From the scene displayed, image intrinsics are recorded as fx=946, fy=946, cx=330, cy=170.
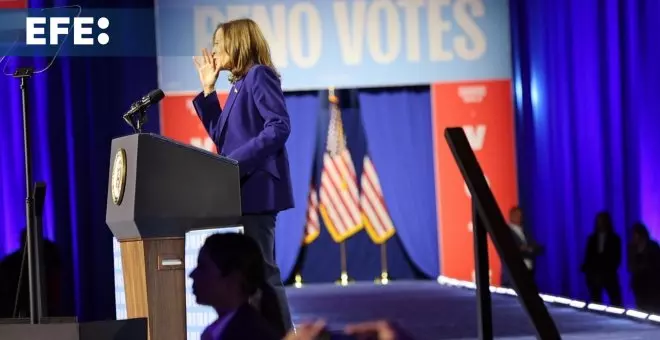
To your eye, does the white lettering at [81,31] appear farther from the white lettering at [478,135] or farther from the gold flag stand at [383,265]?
the gold flag stand at [383,265]

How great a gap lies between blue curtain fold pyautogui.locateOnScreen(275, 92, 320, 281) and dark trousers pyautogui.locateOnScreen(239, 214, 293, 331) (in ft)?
22.4

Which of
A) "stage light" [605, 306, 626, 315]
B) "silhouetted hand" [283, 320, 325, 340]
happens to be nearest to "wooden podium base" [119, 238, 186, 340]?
"silhouetted hand" [283, 320, 325, 340]

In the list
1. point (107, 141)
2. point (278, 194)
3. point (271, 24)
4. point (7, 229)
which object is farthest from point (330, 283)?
point (278, 194)

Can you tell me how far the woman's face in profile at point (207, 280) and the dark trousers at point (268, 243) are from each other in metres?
0.61

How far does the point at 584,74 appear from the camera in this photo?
7.21m

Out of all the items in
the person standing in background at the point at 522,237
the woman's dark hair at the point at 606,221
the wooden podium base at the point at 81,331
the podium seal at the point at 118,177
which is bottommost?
the person standing in background at the point at 522,237

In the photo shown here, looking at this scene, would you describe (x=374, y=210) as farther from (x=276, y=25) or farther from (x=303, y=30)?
(x=276, y=25)

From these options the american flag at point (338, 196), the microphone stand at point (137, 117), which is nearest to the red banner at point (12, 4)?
the american flag at point (338, 196)

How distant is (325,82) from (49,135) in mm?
3191

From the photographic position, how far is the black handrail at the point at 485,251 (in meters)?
1.57

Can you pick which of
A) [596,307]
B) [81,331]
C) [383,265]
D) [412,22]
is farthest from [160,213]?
[383,265]

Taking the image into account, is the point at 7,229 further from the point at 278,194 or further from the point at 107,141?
the point at 278,194

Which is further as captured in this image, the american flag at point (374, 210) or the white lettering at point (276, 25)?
the american flag at point (374, 210)

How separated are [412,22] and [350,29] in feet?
1.93
